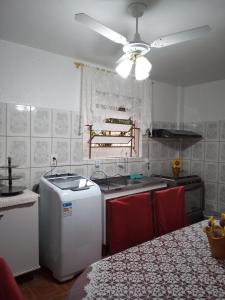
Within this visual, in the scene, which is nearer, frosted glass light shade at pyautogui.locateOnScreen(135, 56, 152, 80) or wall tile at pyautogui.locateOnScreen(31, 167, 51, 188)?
frosted glass light shade at pyautogui.locateOnScreen(135, 56, 152, 80)

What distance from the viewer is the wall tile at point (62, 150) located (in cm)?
243

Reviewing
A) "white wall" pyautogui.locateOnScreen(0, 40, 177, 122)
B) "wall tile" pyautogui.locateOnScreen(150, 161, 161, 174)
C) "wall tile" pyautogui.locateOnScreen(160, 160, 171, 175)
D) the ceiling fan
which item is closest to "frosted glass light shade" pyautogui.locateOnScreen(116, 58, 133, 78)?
the ceiling fan

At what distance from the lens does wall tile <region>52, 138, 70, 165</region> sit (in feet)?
7.97

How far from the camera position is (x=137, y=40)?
1461mm

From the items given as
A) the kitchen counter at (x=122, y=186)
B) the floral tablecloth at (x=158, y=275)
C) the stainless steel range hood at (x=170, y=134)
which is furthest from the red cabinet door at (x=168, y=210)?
the stainless steel range hood at (x=170, y=134)

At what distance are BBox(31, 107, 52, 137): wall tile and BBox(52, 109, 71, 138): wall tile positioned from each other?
56 millimetres

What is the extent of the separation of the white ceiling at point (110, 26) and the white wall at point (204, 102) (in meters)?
0.69

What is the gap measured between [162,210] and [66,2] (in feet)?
5.12

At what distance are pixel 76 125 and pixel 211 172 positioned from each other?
82.1 inches

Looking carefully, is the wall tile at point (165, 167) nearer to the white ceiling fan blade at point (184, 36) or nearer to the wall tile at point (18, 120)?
the wall tile at point (18, 120)

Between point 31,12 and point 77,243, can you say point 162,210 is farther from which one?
point 31,12

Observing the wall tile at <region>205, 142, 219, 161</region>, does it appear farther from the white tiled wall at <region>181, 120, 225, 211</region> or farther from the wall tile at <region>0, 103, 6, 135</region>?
the wall tile at <region>0, 103, 6, 135</region>

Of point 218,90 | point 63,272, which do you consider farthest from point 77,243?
point 218,90

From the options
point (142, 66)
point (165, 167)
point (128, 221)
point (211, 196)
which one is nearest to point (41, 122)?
point (142, 66)
